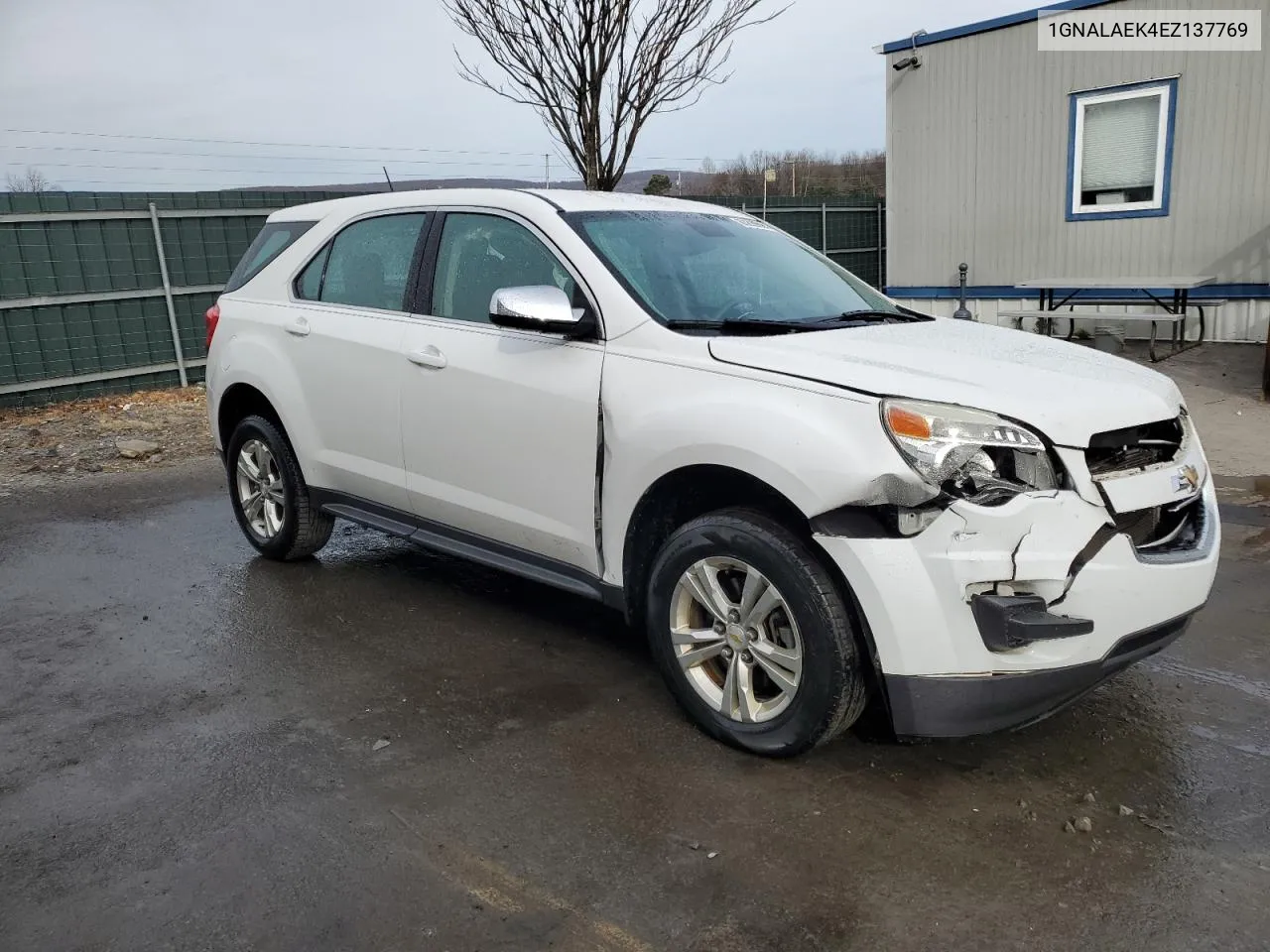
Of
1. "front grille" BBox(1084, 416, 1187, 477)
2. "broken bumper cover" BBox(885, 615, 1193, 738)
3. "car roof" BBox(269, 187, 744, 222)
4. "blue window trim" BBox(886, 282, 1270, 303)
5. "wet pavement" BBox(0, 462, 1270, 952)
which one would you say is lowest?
"wet pavement" BBox(0, 462, 1270, 952)

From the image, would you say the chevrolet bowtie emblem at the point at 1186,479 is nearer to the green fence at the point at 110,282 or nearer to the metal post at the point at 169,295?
the green fence at the point at 110,282

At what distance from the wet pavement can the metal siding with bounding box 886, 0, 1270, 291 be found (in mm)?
8661

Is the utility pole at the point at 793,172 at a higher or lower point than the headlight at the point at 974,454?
higher

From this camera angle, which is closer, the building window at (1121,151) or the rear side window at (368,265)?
the rear side window at (368,265)

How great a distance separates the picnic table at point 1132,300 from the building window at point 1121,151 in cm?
87

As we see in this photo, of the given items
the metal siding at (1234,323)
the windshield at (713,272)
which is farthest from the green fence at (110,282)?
the windshield at (713,272)

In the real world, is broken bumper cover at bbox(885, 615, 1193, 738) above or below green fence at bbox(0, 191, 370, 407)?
below

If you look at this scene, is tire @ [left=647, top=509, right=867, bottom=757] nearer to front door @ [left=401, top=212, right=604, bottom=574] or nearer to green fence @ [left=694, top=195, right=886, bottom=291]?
front door @ [left=401, top=212, right=604, bottom=574]

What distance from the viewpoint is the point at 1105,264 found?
12.9 metres

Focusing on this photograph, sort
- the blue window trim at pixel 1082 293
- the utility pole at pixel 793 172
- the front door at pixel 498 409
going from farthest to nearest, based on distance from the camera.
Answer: the utility pole at pixel 793 172, the blue window trim at pixel 1082 293, the front door at pixel 498 409

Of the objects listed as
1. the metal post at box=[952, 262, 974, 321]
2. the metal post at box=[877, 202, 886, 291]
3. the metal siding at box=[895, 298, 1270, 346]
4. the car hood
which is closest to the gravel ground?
the car hood

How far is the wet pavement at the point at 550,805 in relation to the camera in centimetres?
264

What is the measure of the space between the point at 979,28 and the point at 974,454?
1254cm

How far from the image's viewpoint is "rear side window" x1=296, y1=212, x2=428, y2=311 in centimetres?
468
